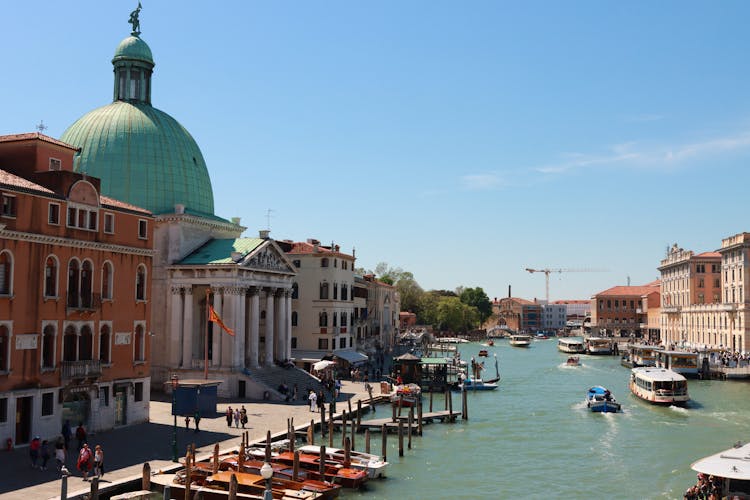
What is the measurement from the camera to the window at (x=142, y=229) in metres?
36.7

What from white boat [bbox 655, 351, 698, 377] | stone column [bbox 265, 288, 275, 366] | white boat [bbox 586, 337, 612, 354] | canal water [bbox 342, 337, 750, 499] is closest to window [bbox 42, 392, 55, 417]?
canal water [bbox 342, 337, 750, 499]

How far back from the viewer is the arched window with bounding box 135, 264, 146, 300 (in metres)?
36.9

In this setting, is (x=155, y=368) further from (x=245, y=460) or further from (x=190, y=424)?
(x=245, y=460)

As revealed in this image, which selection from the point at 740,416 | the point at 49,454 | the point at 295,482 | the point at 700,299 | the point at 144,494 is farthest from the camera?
the point at 700,299

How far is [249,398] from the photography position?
48.8m

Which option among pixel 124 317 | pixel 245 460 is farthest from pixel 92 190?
pixel 245 460

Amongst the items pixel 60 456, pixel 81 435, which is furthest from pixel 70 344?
pixel 60 456

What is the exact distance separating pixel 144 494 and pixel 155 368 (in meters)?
27.9

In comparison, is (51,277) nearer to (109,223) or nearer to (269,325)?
(109,223)

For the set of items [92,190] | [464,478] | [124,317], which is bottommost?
[464,478]

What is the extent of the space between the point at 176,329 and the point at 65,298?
19453mm

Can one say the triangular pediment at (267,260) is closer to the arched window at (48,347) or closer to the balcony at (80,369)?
the balcony at (80,369)

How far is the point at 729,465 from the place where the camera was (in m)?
25.1

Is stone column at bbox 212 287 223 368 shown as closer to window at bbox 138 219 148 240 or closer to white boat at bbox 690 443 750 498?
window at bbox 138 219 148 240
